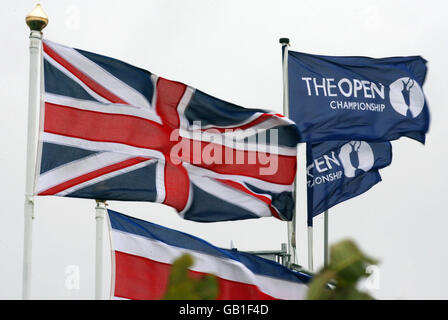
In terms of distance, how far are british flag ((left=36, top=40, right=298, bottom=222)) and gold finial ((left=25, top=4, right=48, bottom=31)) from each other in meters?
0.47

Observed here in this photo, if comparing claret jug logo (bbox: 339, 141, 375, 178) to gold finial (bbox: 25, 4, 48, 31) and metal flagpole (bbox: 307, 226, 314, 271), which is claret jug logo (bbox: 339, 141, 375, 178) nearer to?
metal flagpole (bbox: 307, 226, 314, 271)

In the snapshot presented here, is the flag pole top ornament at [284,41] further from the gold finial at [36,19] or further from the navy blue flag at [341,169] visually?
the gold finial at [36,19]

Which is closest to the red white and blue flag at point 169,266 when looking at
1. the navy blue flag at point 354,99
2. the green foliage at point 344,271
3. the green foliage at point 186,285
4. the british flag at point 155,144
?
the british flag at point 155,144

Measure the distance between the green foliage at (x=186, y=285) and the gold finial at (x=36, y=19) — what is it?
8.00m

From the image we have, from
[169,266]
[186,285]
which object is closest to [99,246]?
[169,266]

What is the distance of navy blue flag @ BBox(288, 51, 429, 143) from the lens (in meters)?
22.4

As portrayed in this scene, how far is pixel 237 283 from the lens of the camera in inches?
709

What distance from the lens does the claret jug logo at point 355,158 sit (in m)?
24.9

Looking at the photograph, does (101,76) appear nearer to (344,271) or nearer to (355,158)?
(344,271)

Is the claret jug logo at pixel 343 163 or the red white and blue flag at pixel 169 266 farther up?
the claret jug logo at pixel 343 163

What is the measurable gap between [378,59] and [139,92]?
8.02m
